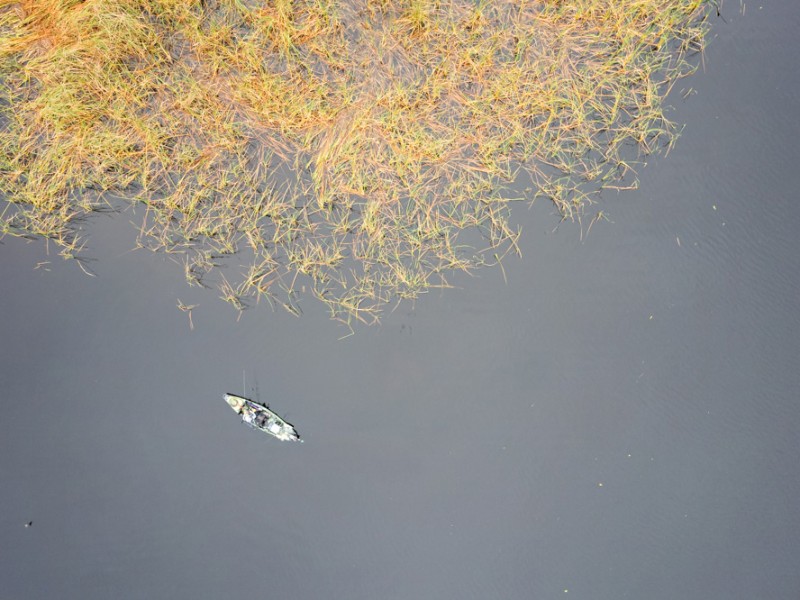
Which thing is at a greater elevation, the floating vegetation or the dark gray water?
the floating vegetation

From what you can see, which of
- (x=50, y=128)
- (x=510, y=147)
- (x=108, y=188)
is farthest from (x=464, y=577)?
(x=50, y=128)

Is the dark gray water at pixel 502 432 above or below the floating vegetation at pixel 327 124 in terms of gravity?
below

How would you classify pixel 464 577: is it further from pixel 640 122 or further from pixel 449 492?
pixel 640 122

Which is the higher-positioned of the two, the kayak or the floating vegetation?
the floating vegetation
